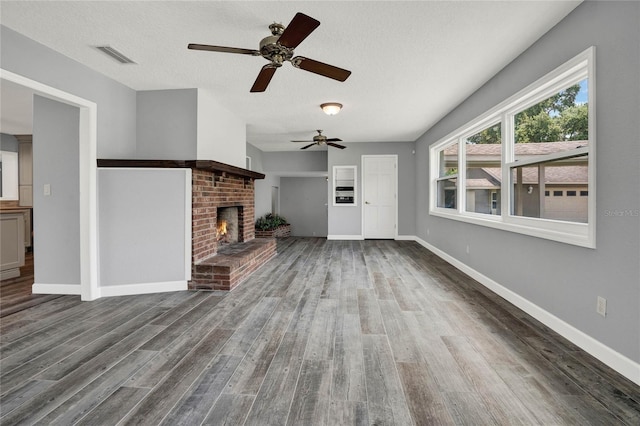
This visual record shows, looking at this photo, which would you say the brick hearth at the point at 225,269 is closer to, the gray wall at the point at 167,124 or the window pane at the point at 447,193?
the gray wall at the point at 167,124

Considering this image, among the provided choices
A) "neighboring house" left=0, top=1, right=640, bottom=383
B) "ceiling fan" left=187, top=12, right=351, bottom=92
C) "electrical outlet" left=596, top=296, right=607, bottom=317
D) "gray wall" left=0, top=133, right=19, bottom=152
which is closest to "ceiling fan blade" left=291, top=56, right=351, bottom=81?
"ceiling fan" left=187, top=12, right=351, bottom=92

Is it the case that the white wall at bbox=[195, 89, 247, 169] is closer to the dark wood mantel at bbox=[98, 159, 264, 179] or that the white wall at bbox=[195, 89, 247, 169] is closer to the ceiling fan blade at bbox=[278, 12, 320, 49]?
the dark wood mantel at bbox=[98, 159, 264, 179]

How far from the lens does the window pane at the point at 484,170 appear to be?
3562mm

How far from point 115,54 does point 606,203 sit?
4.19 metres

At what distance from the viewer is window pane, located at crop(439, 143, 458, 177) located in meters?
5.01

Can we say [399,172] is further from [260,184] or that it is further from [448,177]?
[260,184]

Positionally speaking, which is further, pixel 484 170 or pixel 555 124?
pixel 484 170

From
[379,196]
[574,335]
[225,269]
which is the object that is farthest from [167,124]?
[379,196]

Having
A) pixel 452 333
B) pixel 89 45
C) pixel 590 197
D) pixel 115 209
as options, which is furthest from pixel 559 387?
pixel 89 45

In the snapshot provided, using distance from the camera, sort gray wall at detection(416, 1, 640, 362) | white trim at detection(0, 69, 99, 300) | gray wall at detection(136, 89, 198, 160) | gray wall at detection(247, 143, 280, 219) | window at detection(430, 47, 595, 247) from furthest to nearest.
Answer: gray wall at detection(247, 143, 280, 219)
gray wall at detection(136, 89, 198, 160)
white trim at detection(0, 69, 99, 300)
window at detection(430, 47, 595, 247)
gray wall at detection(416, 1, 640, 362)

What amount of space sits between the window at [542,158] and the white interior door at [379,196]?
3.23 metres

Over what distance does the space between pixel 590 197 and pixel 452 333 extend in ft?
4.45

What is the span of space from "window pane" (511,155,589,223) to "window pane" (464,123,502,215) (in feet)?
1.36

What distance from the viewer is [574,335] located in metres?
2.18
